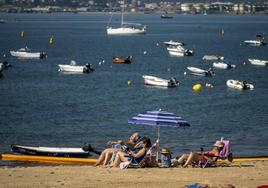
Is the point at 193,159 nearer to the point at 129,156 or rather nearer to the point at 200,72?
the point at 129,156

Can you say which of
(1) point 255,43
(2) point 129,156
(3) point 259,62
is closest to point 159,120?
(2) point 129,156

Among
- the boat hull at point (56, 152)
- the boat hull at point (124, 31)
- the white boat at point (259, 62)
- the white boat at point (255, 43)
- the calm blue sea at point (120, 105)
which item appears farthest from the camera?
the boat hull at point (124, 31)

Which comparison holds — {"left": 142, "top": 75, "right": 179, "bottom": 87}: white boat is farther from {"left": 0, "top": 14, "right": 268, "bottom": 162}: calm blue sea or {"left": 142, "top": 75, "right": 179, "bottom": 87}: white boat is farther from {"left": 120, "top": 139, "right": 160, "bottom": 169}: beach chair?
{"left": 120, "top": 139, "right": 160, "bottom": 169}: beach chair

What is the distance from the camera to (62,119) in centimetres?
4903

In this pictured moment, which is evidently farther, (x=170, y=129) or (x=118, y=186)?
(x=170, y=129)

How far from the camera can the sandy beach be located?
2253 cm

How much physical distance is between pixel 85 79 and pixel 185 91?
1387 cm

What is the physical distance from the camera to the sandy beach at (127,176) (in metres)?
22.5

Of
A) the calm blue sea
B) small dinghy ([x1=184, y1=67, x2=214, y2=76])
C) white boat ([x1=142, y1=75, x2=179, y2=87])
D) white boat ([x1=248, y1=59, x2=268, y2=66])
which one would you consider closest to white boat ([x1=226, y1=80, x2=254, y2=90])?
the calm blue sea

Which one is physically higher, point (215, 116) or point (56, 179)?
point (56, 179)

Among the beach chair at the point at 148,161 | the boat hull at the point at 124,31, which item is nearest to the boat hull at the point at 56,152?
the beach chair at the point at 148,161

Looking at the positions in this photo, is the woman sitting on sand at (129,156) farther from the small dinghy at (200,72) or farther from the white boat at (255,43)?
the white boat at (255,43)

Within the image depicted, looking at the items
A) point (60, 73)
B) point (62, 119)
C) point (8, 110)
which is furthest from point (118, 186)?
point (60, 73)

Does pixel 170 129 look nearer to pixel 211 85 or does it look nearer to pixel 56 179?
pixel 56 179
